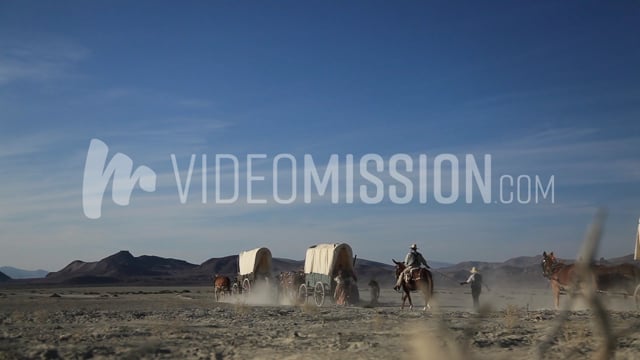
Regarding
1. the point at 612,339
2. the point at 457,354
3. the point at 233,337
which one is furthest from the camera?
the point at 233,337

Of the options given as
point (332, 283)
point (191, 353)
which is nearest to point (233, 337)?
point (191, 353)

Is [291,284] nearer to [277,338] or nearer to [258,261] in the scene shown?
[258,261]

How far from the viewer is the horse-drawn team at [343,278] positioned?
1966 cm

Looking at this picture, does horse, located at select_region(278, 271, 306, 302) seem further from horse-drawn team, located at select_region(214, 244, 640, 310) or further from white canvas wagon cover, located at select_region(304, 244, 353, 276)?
white canvas wagon cover, located at select_region(304, 244, 353, 276)

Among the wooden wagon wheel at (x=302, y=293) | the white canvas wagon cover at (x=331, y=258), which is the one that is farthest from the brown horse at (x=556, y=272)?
the wooden wagon wheel at (x=302, y=293)

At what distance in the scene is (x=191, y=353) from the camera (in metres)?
11.0

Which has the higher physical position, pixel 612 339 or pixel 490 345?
pixel 612 339

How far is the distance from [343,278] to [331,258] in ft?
3.07

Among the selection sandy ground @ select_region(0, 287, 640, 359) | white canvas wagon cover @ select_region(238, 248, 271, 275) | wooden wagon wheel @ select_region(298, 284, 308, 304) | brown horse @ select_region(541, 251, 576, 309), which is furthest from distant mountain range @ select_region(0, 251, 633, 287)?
sandy ground @ select_region(0, 287, 640, 359)

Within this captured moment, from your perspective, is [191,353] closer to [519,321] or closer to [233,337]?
[233,337]

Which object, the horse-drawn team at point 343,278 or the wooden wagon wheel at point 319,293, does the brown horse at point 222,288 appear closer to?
the horse-drawn team at point 343,278

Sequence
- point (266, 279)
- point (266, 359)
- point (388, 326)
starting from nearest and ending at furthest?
point (266, 359) → point (388, 326) → point (266, 279)

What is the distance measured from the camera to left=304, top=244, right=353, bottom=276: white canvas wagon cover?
2780 cm

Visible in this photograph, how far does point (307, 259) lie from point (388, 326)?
15565 mm
